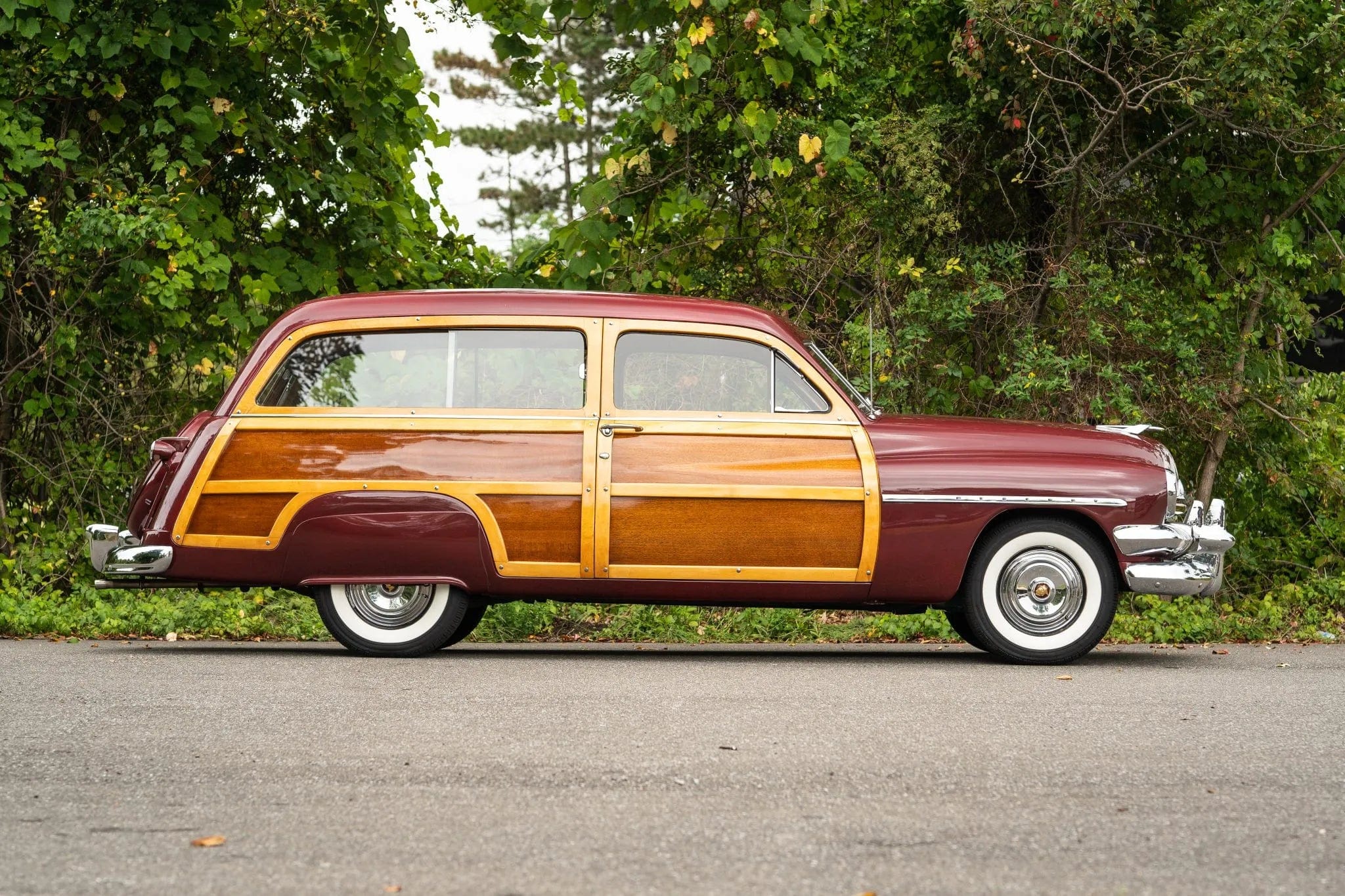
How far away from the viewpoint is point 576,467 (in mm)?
7906

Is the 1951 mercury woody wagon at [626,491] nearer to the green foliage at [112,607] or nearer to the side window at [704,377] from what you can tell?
the side window at [704,377]

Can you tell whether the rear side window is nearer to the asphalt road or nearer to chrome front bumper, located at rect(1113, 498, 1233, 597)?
the asphalt road

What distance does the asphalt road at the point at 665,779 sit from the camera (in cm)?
391

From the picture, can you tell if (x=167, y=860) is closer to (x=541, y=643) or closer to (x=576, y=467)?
(x=576, y=467)

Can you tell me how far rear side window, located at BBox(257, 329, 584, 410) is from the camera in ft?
26.3

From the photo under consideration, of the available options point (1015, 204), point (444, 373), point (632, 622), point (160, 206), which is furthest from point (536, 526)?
point (1015, 204)

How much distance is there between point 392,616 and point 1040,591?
131 inches

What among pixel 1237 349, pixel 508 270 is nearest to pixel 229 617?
Result: pixel 508 270

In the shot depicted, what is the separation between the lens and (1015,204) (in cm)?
1196

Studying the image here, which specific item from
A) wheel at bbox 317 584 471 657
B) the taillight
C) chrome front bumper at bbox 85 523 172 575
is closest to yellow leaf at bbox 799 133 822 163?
wheel at bbox 317 584 471 657

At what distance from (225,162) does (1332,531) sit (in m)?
8.51

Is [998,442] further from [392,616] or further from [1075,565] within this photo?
[392,616]

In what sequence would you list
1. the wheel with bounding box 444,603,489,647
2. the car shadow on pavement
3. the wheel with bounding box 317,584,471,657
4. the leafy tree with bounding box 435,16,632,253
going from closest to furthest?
the wheel with bounding box 317,584,471,657
the car shadow on pavement
the wheel with bounding box 444,603,489,647
the leafy tree with bounding box 435,16,632,253

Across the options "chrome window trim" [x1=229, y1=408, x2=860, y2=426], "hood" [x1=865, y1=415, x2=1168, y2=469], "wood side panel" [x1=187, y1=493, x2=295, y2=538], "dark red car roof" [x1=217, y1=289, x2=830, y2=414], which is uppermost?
"dark red car roof" [x1=217, y1=289, x2=830, y2=414]
